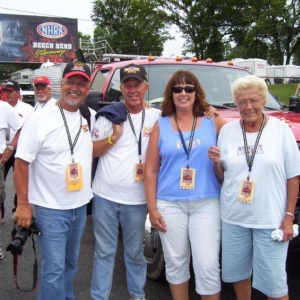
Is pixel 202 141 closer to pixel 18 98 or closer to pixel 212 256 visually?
pixel 212 256

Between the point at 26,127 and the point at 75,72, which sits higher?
the point at 75,72

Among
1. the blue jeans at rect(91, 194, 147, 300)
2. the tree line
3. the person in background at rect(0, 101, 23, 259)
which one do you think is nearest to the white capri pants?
the blue jeans at rect(91, 194, 147, 300)

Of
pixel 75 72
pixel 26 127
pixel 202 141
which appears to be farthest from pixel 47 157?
pixel 202 141

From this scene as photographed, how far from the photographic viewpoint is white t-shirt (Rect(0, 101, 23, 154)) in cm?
476

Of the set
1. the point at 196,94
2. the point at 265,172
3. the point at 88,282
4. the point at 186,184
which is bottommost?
the point at 88,282

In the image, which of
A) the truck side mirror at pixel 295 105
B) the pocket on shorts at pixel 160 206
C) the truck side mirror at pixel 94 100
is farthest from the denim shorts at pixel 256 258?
the truck side mirror at pixel 295 105

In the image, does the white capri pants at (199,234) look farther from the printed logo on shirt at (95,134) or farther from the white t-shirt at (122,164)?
the printed logo on shirt at (95,134)

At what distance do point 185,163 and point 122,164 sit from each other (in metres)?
0.47

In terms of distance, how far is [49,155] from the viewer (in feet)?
9.16

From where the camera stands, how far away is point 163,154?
288 cm

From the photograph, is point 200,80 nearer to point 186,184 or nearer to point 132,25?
point 186,184

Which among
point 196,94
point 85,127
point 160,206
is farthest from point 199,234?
point 85,127

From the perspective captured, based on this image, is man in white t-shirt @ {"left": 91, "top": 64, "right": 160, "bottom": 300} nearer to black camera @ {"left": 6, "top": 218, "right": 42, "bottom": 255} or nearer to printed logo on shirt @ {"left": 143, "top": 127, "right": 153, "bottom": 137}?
printed logo on shirt @ {"left": 143, "top": 127, "right": 153, "bottom": 137}

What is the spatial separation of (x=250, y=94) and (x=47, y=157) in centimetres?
139
